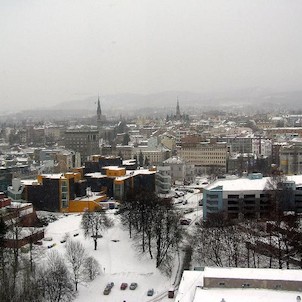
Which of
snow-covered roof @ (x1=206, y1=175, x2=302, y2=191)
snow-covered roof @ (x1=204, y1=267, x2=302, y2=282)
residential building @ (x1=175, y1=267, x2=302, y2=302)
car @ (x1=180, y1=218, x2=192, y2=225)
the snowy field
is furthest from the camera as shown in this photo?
snow-covered roof @ (x1=206, y1=175, x2=302, y2=191)

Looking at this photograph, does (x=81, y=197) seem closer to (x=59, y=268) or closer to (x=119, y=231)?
(x=119, y=231)

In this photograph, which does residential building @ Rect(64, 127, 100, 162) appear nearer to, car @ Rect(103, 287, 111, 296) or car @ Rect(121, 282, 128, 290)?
car @ Rect(121, 282, 128, 290)

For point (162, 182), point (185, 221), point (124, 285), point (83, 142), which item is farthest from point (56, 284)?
point (83, 142)

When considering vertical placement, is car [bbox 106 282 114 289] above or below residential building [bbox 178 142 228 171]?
below

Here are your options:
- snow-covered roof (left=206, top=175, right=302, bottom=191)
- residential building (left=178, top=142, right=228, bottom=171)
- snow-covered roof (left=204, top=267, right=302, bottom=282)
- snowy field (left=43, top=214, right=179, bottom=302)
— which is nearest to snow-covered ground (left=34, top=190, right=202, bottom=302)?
snowy field (left=43, top=214, right=179, bottom=302)

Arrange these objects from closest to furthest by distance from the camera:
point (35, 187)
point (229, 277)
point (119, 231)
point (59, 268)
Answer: point (229, 277)
point (59, 268)
point (119, 231)
point (35, 187)

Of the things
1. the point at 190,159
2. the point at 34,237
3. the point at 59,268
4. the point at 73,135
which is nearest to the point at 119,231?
the point at 34,237
